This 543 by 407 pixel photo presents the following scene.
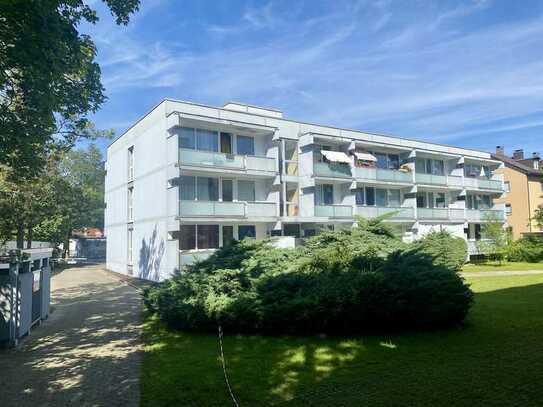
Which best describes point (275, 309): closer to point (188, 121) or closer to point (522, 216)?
point (188, 121)

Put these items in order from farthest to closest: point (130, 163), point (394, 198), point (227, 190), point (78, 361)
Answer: point (394, 198) → point (130, 163) → point (227, 190) → point (78, 361)

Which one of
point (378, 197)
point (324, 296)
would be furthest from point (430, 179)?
point (324, 296)

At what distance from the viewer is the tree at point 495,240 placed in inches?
1268

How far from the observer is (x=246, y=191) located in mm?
26625

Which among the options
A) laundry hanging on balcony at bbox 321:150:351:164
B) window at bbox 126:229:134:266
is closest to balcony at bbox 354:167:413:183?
laundry hanging on balcony at bbox 321:150:351:164

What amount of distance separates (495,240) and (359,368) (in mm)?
29455

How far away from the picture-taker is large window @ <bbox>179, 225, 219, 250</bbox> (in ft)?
78.7

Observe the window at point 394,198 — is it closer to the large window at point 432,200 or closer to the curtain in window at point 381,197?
the curtain in window at point 381,197

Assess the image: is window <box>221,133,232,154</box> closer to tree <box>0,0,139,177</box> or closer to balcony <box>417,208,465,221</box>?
tree <box>0,0,139,177</box>

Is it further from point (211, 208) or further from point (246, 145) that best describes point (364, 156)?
point (211, 208)

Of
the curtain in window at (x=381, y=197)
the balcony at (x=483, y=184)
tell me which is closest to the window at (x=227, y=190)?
the curtain in window at (x=381, y=197)

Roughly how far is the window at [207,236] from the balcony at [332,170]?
8501 mm

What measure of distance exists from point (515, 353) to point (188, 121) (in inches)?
780

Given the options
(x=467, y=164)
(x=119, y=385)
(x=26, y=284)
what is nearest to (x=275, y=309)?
(x=119, y=385)
